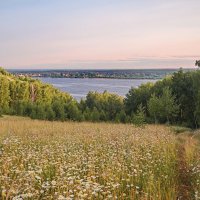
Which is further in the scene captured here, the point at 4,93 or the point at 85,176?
the point at 4,93

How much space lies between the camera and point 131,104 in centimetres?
6197

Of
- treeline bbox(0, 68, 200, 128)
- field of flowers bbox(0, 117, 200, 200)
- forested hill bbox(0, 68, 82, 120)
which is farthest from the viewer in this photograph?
forested hill bbox(0, 68, 82, 120)

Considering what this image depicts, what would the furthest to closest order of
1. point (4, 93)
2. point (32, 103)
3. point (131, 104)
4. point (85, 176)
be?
1. point (4, 93)
2. point (32, 103)
3. point (131, 104)
4. point (85, 176)

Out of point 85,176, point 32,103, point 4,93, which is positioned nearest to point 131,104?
point 32,103

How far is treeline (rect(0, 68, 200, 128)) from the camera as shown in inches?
1642

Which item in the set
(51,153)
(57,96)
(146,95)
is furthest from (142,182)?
(57,96)

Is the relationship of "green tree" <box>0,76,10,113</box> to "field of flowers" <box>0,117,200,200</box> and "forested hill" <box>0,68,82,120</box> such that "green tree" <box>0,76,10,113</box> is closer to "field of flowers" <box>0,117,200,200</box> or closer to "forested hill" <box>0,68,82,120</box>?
"forested hill" <box>0,68,82,120</box>

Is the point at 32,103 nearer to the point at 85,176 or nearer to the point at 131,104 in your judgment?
the point at 131,104

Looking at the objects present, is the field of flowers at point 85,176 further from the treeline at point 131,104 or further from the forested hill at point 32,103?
the forested hill at point 32,103

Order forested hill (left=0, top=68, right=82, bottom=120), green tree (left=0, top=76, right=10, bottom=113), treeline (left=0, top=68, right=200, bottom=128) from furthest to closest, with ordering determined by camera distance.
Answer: green tree (left=0, top=76, right=10, bottom=113) → forested hill (left=0, top=68, right=82, bottom=120) → treeline (left=0, top=68, right=200, bottom=128)

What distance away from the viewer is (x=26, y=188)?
5.47 metres

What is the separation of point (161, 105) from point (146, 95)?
18690 millimetres

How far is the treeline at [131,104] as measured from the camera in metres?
41.7

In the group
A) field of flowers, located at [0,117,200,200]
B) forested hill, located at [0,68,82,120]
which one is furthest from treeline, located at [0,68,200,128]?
field of flowers, located at [0,117,200,200]
